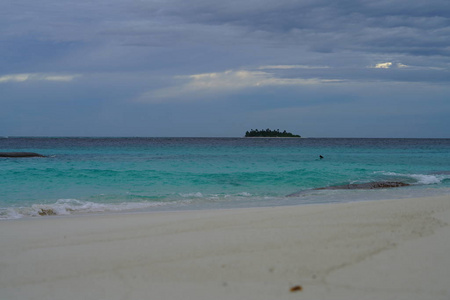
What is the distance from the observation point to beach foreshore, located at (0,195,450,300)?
3.36 meters

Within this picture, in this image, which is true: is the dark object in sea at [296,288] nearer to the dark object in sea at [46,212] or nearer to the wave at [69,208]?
the wave at [69,208]

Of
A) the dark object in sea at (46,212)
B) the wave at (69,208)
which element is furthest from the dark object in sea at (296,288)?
the dark object in sea at (46,212)

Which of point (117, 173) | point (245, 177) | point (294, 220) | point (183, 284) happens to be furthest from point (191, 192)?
point (183, 284)

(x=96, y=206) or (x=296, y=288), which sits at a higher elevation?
(x=296, y=288)

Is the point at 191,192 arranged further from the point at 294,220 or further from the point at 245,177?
the point at 294,220

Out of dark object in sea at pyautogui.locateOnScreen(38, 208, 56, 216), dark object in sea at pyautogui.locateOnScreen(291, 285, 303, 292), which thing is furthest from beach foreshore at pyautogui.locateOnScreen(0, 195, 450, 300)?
dark object in sea at pyautogui.locateOnScreen(38, 208, 56, 216)

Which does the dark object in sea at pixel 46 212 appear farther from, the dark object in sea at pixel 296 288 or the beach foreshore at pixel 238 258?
the dark object in sea at pixel 296 288

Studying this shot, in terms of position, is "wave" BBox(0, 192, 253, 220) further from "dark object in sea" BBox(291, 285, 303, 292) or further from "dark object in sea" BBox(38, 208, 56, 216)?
"dark object in sea" BBox(291, 285, 303, 292)

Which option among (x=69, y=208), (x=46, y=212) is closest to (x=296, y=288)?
(x=46, y=212)

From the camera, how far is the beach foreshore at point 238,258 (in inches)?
132

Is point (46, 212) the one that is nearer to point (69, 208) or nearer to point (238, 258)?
point (69, 208)

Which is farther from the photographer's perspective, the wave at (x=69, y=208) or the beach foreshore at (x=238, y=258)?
the wave at (x=69, y=208)

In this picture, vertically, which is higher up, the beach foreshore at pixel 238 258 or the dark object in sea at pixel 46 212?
the beach foreshore at pixel 238 258

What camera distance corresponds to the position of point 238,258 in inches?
159
